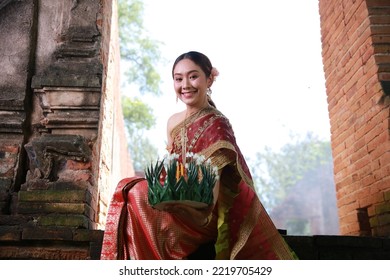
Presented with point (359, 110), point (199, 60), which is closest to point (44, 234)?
point (199, 60)

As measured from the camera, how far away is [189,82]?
7.36 ft

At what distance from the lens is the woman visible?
A: 199 cm

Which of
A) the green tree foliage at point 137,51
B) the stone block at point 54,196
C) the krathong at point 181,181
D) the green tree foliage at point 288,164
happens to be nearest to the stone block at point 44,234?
the stone block at point 54,196

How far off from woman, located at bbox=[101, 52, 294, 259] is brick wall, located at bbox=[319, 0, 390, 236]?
1.61 metres

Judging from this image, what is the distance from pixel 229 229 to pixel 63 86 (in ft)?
6.03

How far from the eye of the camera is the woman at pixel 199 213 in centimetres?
199

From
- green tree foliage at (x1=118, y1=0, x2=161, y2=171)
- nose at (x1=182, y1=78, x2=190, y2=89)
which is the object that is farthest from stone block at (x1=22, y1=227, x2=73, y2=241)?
green tree foliage at (x1=118, y1=0, x2=161, y2=171)

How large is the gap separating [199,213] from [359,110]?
7.86 feet

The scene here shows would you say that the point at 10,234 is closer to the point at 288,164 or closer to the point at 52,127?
the point at 52,127

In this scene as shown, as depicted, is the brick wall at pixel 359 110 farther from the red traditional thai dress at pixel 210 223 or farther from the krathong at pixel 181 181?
the krathong at pixel 181 181

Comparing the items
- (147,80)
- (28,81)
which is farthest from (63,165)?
(147,80)

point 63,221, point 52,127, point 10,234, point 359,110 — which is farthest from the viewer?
point 359,110

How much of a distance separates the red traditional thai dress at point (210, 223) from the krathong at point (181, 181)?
171 millimetres

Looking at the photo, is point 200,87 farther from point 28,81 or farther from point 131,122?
point 131,122
